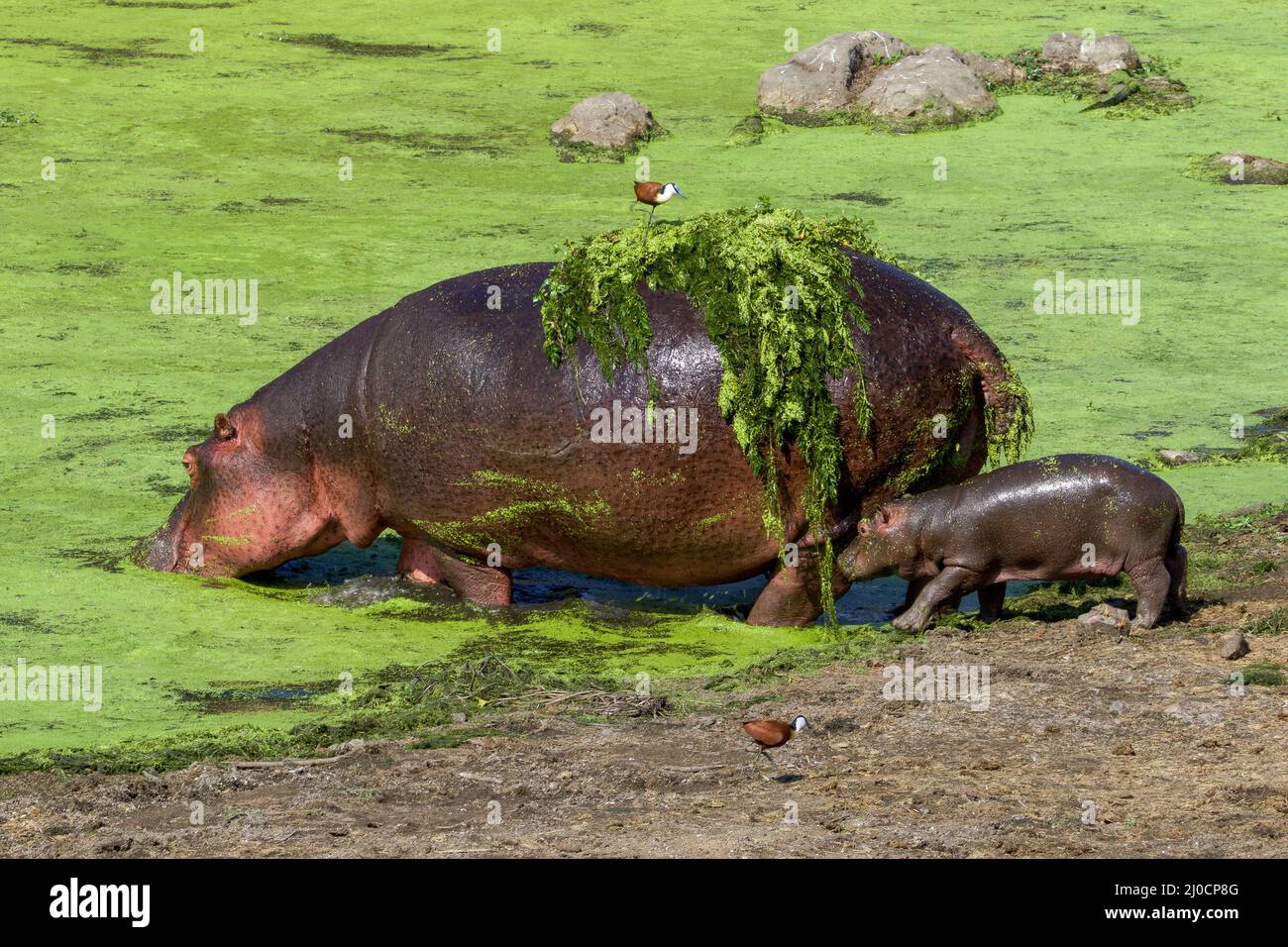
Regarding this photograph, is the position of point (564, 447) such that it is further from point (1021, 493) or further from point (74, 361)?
point (74, 361)

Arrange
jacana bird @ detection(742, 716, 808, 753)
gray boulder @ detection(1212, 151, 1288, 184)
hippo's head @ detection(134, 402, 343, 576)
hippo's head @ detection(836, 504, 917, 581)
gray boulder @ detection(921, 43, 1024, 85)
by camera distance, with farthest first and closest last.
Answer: gray boulder @ detection(921, 43, 1024, 85) < gray boulder @ detection(1212, 151, 1288, 184) < hippo's head @ detection(134, 402, 343, 576) < hippo's head @ detection(836, 504, 917, 581) < jacana bird @ detection(742, 716, 808, 753)

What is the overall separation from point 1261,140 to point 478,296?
10.2 meters

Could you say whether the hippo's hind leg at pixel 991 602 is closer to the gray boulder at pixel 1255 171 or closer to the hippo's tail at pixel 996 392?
the hippo's tail at pixel 996 392

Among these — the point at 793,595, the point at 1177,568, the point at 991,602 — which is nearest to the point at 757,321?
the point at 793,595

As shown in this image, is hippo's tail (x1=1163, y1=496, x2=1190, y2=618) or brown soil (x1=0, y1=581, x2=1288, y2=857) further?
hippo's tail (x1=1163, y1=496, x2=1190, y2=618)

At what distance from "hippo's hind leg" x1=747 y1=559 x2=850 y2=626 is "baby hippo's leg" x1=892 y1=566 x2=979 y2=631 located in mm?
339

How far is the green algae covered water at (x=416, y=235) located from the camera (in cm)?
779

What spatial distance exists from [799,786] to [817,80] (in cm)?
1201

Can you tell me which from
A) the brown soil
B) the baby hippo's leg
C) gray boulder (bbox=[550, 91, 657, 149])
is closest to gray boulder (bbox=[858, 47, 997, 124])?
gray boulder (bbox=[550, 91, 657, 149])

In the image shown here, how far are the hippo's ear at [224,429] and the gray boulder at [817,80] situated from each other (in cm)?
942

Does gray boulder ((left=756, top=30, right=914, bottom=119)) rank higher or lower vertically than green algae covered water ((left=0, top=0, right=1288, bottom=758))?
higher

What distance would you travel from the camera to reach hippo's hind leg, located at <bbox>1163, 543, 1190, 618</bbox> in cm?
741

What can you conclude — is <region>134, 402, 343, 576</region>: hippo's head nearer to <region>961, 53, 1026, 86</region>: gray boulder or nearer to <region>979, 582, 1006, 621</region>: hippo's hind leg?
<region>979, 582, 1006, 621</region>: hippo's hind leg

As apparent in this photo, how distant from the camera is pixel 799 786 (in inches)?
226
